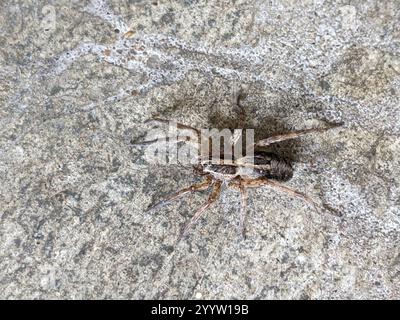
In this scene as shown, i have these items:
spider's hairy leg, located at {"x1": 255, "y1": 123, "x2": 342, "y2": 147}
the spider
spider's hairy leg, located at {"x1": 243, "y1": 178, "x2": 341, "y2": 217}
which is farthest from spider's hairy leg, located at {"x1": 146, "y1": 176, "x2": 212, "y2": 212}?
spider's hairy leg, located at {"x1": 255, "y1": 123, "x2": 342, "y2": 147}

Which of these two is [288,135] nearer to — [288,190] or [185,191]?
[288,190]

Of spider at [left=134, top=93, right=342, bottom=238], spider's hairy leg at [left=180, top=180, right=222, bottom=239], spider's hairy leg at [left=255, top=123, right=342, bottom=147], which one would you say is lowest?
spider's hairy leg at [left=180, top=180, right=222, bottom=239]

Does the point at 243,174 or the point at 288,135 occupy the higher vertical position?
the point at 288,135

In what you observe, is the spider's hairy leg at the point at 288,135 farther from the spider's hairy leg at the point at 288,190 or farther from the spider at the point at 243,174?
the spider's hairy leg at the point at 288,190

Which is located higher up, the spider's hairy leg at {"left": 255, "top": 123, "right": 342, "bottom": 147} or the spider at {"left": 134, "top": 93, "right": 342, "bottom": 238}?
the spider's hairy leg at {"left": 255, "top": 123, "right": 342, "bottom": 147}

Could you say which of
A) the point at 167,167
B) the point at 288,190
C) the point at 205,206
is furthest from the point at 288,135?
the point at 167,167

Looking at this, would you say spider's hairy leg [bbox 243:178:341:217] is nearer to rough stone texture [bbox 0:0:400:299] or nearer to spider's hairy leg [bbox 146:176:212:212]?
rough stone texture [bbox 0:0:400:299]

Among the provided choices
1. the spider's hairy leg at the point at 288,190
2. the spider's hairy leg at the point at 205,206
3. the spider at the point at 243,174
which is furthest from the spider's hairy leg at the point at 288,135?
the spider's hairy leg at the point at 205,206
